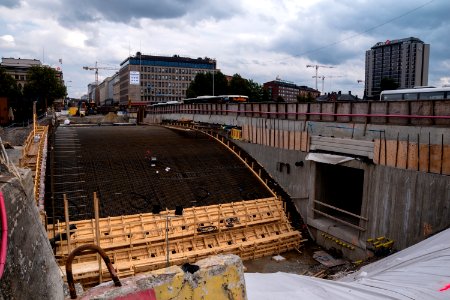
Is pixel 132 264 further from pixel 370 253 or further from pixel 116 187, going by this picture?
pixel 370 253

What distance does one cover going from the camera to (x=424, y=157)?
45.1 ft

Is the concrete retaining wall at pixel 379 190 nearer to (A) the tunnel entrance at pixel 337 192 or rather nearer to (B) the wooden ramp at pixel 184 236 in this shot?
(A) the tunnel entrance at pixel 337 192

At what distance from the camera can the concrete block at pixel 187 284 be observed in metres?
3.78

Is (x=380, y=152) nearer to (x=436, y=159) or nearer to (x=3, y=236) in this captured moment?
(x=436, y=159)

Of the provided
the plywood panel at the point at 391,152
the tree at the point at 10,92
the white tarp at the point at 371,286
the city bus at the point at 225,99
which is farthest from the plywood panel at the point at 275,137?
the tree at the point at 10,92

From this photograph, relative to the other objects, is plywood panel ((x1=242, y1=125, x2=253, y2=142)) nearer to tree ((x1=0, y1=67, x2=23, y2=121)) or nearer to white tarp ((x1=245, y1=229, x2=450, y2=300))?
white tarp ((x1=245, y1=229, x2=450, y2=300))

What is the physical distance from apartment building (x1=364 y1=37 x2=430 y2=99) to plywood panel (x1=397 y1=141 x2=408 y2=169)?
57.4 metres

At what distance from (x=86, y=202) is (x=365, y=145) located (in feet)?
44.2

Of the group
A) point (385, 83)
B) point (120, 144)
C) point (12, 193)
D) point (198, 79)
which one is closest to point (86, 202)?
point (120, 144)

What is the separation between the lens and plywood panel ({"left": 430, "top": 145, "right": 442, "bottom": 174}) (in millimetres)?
13258

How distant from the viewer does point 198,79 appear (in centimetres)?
7819

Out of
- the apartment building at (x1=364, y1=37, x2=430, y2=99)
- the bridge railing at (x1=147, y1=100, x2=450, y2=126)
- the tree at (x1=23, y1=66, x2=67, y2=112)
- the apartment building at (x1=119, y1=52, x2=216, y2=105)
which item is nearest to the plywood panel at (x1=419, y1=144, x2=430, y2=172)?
the bridge railing at (x1=147, y1=100, x2=450, y2=126)

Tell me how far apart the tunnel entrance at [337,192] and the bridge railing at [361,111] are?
2.97 metres

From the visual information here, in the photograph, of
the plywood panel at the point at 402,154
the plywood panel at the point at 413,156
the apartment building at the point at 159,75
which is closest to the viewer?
the plywood panel at the point at 413,156
